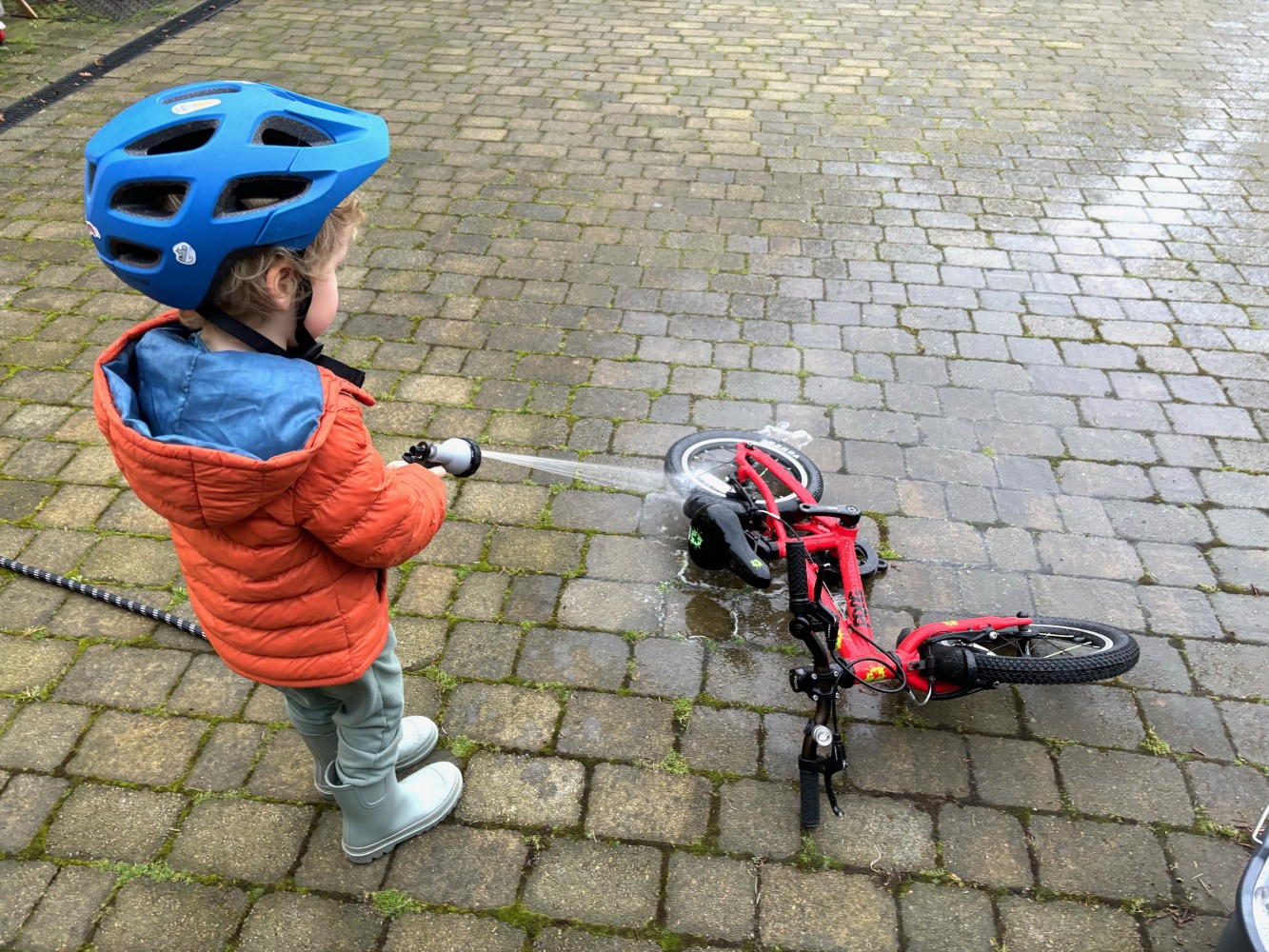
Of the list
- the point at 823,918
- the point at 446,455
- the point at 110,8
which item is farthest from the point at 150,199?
the point at 110,8

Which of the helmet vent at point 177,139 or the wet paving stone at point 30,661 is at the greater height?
the helmet vent at point 177,139

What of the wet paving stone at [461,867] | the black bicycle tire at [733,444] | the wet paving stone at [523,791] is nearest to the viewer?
the wet paving stone at [461,867]

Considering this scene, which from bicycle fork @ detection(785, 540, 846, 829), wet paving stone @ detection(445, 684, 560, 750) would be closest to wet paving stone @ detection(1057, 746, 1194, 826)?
bicycle fork @ detection(785, 540, 846, 829)

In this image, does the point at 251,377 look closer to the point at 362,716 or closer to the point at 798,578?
the point at 362,716

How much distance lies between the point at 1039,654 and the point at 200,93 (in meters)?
3.21

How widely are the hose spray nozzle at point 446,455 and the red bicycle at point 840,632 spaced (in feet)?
4.18

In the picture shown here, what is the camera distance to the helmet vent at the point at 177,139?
2.06m

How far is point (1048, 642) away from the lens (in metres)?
3.49

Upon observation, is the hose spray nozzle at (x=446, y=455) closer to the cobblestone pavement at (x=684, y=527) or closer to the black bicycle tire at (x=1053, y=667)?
the cobblestone pavement at (x=684, y=527)

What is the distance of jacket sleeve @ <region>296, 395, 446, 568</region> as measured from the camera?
6.93 ft

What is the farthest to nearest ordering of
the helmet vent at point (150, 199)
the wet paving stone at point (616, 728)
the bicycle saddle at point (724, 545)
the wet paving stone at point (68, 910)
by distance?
1. the bicycle saddle at point (724, 545)
2. the wet paving stone at point (616, 728)
3. the wet paving stone at point (68, 910)
4. the helmet vent at point (150, 199)

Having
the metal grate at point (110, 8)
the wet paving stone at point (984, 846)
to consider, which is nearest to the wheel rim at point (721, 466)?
the wet paving stone at point (984, 846)

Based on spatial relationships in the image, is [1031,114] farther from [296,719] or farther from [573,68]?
[296,719]

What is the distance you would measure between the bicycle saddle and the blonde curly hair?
198 cm
